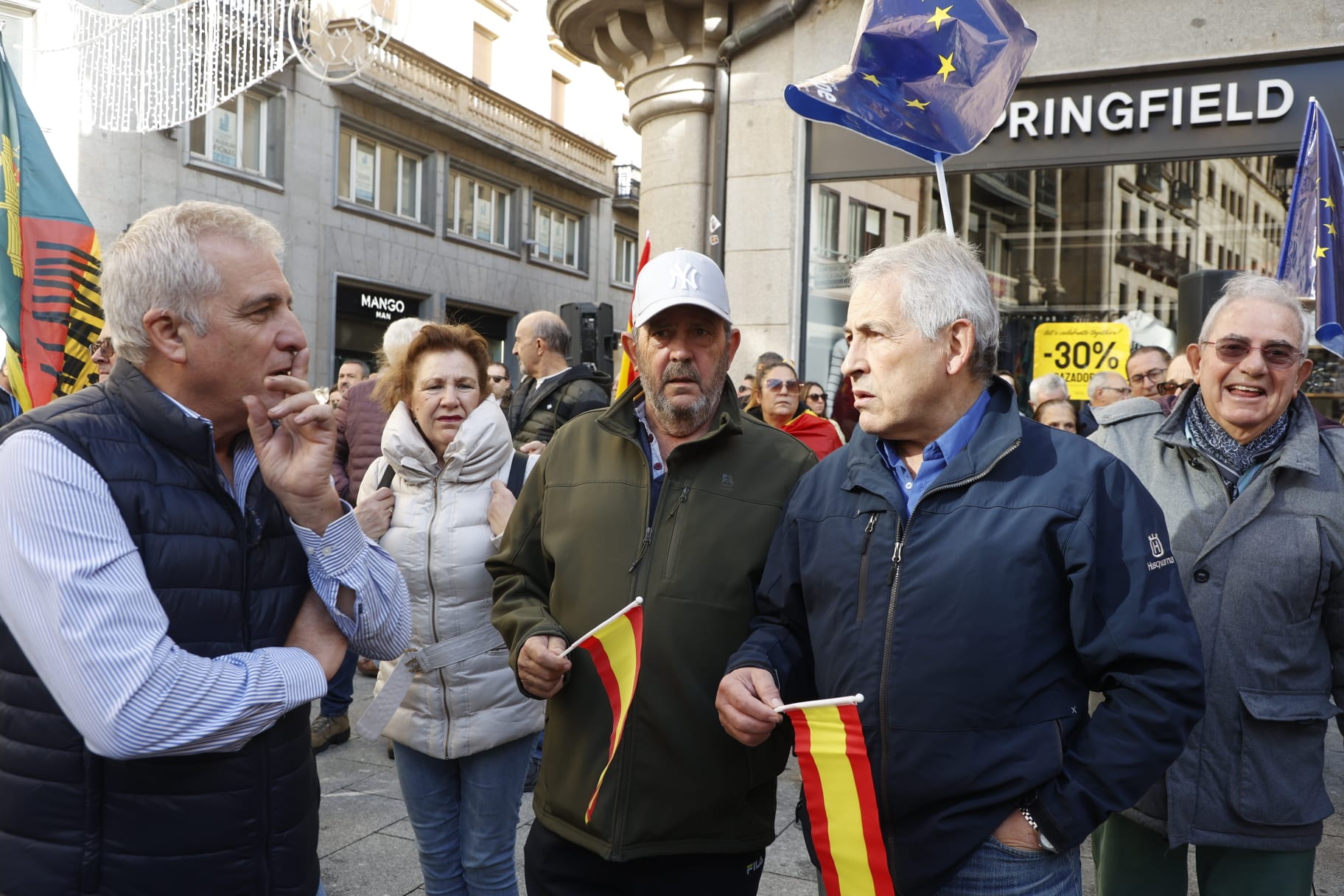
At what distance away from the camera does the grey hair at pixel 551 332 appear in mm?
6215

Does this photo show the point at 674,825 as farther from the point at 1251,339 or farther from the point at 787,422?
the point at 787,422

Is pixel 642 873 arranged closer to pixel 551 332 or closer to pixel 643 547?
pixel 643 547

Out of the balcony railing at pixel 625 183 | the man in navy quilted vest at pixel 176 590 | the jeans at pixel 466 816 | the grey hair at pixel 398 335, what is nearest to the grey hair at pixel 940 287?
the man in navy quilted vest at pixel 176 590

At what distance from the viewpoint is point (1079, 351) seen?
9789mm

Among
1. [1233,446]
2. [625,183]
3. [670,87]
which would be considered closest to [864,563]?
[1233,446]

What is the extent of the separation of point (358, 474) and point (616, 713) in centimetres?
420

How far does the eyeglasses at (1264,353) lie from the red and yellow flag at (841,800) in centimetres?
150

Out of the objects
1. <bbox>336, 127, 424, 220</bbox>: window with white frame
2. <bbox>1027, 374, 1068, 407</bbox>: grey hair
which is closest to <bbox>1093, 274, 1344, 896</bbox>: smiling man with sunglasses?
<bbox>1027, 374, 1068, 407</bbox>: grey hair

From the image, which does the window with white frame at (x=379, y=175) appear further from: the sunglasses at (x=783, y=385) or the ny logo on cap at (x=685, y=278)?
the ny logo on cap at (x=685, y=278)

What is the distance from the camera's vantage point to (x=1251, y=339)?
→ 8.91ft

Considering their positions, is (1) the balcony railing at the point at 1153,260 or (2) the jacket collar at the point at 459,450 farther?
(1) the balcony railing at the point at 1153,260

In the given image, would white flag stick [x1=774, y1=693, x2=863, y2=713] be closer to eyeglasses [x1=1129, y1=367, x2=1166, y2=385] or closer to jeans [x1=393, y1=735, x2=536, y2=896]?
jeans [x1=393, y1=735, x2=536, y2=896]

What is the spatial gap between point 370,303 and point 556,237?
7331 millimetres

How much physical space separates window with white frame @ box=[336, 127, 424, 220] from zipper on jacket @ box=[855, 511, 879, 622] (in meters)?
19.5
